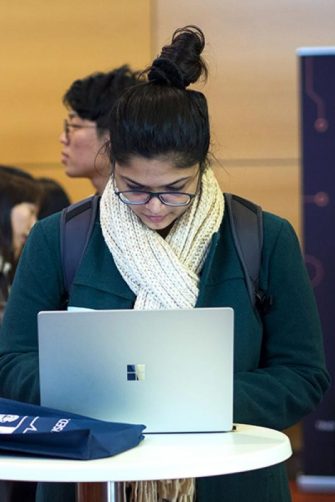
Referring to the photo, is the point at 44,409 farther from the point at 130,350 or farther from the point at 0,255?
the point at 0,255

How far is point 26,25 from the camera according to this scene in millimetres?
5133

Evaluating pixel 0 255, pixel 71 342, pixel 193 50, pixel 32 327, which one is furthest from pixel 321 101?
pixel 71 342

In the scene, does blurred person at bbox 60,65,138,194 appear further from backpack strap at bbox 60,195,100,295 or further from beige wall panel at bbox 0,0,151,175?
beige wall panel at bbox 0,0,151,175

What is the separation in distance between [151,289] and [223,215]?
0.24 meters

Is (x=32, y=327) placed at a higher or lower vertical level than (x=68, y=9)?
lower

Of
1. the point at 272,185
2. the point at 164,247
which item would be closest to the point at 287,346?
the point at 164,247

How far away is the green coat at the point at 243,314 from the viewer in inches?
77.7

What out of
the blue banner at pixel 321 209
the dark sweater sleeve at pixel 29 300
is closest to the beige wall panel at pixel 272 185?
the blue banner at pixel 321 209

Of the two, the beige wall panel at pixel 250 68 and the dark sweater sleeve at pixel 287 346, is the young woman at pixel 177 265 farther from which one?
the beige wall panel at pixel 250 68

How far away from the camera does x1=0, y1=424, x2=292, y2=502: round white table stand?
1501 mm

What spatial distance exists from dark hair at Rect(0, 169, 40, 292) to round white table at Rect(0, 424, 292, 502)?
218 cm

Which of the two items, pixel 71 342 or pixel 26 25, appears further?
pixel 26 25

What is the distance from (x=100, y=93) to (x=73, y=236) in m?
1.36

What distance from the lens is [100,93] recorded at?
3.38 meters
